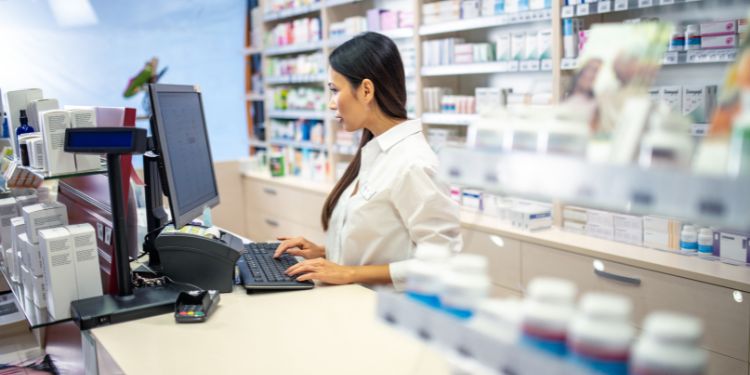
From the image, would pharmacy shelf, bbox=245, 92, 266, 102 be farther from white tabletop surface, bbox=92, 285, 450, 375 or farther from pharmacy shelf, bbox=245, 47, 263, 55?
white tabletop surface, bbox=92, 285, 450, 375

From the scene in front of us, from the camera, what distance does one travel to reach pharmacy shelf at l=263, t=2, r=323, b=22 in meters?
5.36

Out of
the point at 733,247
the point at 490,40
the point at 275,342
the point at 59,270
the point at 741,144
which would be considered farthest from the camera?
the point at 490,40

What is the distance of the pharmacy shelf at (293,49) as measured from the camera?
5.38m

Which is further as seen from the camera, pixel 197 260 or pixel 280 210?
pixel 280 210

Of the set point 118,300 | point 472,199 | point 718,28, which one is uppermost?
point 718,28

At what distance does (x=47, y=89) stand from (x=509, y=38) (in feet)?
14.3

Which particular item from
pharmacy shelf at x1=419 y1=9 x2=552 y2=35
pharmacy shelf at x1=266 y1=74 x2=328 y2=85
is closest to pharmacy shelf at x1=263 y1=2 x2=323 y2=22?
pharmacy shelf at x1=266 y1=74 x2=328 y2=85

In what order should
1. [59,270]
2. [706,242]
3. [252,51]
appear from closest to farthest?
[59,270] < [706,242] < [252,51]

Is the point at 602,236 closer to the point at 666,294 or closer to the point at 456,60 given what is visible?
the point at 666,294

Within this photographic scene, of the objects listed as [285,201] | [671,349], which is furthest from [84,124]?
[285,201]

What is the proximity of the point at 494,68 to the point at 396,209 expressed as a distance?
1.89m

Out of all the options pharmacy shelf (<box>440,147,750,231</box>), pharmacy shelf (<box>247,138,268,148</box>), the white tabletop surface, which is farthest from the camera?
pharmacy shelf (<box>247,138,268,148</box>)

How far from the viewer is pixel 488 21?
369 centimetres

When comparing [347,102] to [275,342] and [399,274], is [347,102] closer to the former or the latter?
[399,274]
